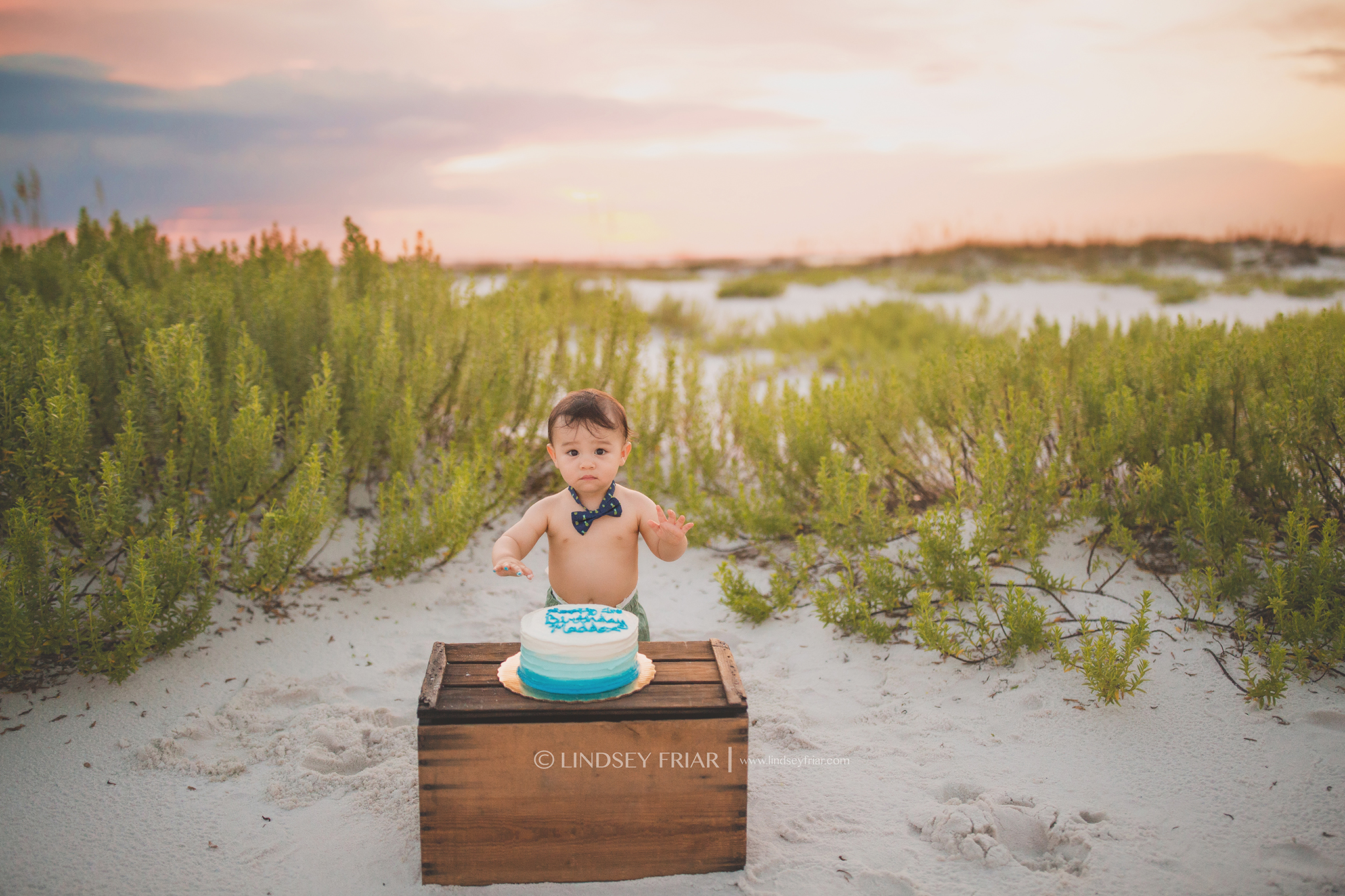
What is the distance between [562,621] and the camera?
1990mm

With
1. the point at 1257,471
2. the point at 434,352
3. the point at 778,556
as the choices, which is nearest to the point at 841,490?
the point at 778,556

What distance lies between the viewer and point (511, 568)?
225 cm

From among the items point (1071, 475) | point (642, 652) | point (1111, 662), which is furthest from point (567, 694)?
point (1071, 475)

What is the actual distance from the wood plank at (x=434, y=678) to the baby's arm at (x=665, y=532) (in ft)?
2.09

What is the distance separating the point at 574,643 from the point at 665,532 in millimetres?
581

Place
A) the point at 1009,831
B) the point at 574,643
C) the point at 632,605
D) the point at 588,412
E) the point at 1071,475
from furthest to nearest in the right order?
the point at 1071,475 < the point at 632,605 < the point at 588,412 < the point at 1009,831 < the point at 574,643

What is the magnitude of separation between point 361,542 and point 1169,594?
10.7 feet

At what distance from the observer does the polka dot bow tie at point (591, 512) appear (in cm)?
248

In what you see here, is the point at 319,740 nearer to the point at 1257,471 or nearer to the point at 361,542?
the point at 361,542

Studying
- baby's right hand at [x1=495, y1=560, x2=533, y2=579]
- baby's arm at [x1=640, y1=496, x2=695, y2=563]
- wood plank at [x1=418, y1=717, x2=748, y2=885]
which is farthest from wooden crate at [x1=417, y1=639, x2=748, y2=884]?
baby's arm at [x1=640, y1=496, x2=695, y2=563]

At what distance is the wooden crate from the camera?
1.92 metres

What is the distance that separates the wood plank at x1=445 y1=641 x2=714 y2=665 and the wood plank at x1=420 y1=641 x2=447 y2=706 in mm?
28

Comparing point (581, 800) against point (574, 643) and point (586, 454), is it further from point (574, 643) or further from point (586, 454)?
point (586, 454)

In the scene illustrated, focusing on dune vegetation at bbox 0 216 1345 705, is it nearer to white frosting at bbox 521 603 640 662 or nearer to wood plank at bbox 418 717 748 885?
wood plank at bbox 418 717 748 885
